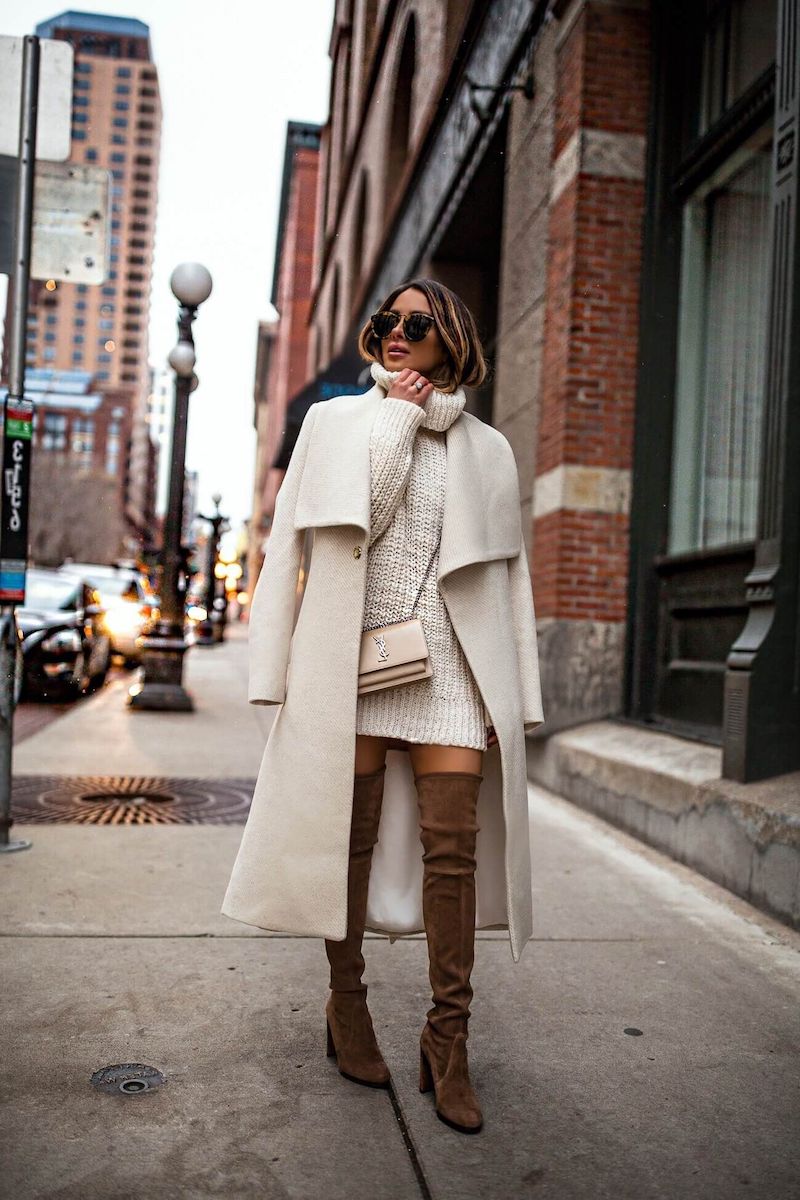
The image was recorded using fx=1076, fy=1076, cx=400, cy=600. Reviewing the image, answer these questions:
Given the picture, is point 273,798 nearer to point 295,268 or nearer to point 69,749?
point 69,749

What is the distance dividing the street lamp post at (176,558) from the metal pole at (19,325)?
6.08 meters

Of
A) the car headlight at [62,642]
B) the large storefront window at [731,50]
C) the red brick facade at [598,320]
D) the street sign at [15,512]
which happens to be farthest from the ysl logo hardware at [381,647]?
the car headlight at [62,642]

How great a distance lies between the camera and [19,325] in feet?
16.0

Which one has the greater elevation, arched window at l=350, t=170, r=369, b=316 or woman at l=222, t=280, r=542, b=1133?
arched window at l=350, t=170, r=369, b=316

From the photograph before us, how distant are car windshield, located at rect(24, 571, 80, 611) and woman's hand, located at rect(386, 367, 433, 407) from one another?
35.4 ft

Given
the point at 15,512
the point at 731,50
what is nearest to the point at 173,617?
the point at 15,512

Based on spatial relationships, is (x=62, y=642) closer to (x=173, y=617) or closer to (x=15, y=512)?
(x=173, y=617)

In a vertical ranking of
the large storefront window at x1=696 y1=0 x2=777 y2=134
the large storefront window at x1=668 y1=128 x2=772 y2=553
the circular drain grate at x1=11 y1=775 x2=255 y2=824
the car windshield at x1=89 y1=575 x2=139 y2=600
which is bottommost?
the circular drain grate at x1=11 y1=775 x2=255 y2=824

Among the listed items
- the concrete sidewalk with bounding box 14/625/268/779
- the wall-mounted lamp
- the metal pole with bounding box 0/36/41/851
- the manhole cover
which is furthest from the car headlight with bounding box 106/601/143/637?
the manhole cover

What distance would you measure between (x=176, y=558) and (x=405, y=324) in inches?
376

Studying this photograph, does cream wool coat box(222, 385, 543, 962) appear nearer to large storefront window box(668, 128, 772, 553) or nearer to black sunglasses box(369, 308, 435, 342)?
black sunglasses box(369, 308, 435, 342)

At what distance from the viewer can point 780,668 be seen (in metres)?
4.79

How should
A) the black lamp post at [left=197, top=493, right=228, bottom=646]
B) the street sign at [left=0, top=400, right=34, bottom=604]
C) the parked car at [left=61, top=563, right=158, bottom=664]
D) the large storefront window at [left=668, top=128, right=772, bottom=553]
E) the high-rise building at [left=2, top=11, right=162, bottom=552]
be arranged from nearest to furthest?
the street sign at [left=0, top=400, right=34, bottom=604], the large storefront window at [left=668, top=128, right=772, bottom=553], the parked car at [left=61, top=563, right=158, bottom=664], the black lamp post at [left=197, top=493, right=228, bottom=646], the high-rise building at [left=2, top=11, right=162, bottom=552]

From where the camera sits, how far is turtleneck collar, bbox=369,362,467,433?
2.77m
